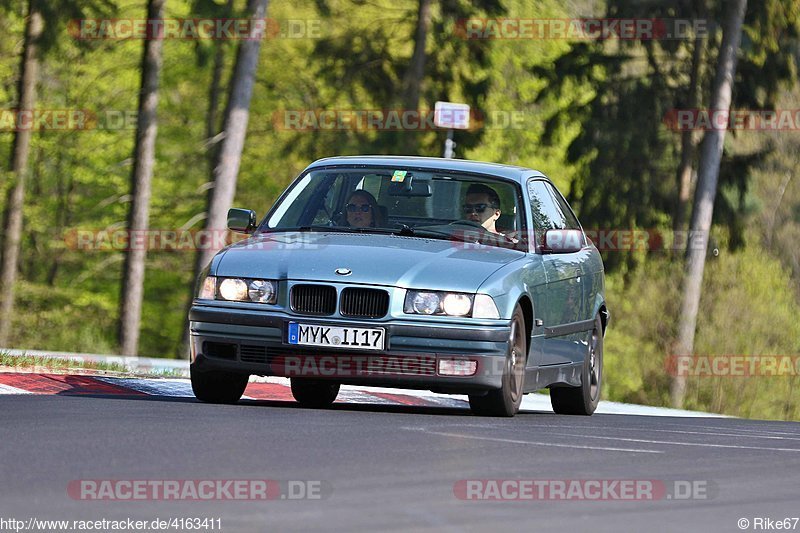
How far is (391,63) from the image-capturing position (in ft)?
134

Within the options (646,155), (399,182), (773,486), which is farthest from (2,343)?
(773,486)

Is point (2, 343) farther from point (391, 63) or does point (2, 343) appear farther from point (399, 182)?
point (399, 182)

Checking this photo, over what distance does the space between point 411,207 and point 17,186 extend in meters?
29.6

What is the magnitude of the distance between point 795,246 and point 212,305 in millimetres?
55530

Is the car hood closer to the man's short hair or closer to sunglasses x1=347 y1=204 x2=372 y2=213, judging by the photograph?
sunglasses x1=347 y1=204 x2=372 y2=213

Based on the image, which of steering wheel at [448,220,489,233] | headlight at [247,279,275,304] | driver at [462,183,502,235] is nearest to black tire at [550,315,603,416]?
driver at [462,183,502,235]

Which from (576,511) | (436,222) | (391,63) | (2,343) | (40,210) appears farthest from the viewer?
(40,210)

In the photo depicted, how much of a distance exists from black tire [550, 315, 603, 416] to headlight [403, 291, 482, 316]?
9.70ft

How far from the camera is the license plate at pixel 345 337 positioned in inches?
425

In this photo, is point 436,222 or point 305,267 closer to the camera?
point 305,267

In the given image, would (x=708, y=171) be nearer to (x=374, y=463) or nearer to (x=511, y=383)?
(x=511, y=383)

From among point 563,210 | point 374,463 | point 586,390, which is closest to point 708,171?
point 563,210

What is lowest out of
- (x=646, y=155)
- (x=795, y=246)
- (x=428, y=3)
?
(x=795, y=246)

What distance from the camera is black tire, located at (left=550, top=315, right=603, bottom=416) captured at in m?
13.8
